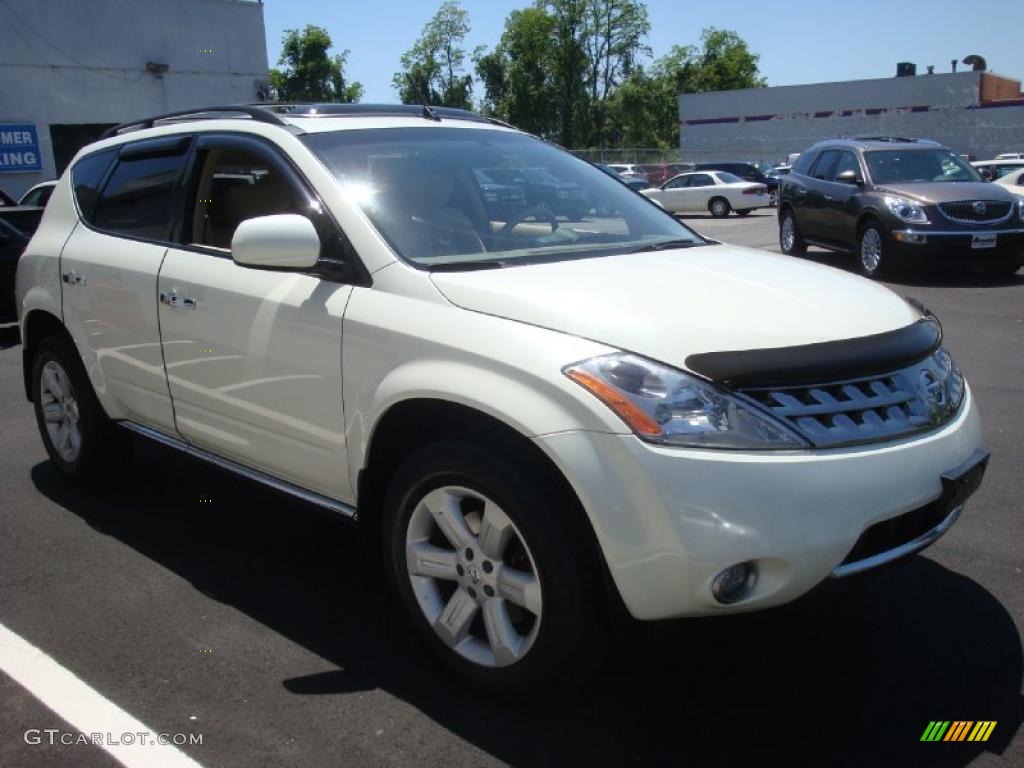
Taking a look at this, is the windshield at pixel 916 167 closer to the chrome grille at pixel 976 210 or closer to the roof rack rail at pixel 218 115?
Answer: the chrome grille at pixel 976 210

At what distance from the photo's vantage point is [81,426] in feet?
16.5

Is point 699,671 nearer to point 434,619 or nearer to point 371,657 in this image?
point 434,619

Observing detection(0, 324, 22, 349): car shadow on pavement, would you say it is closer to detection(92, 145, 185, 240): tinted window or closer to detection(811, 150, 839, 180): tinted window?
detection(92, 145, 185, 240): tinted window

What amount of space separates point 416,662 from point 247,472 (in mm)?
1088

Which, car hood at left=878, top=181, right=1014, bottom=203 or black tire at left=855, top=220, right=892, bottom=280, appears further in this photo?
black tire at left=855, top=220, right=892, bottom=280

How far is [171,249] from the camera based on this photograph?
14.0ft

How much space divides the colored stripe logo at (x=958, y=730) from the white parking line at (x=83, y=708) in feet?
6.85

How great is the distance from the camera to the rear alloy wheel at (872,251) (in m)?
12.6

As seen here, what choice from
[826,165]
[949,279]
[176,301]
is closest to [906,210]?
[949,279]

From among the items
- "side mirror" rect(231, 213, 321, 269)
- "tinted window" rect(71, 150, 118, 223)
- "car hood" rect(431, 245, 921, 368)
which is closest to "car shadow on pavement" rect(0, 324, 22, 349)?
"tinted window" rect(71, 150, 118, 223)

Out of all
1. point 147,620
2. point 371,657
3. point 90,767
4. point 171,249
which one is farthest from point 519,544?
point 171,249

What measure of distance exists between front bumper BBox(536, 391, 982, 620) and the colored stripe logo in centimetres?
64

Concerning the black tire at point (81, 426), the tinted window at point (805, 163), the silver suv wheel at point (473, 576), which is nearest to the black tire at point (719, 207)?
the tinted window at point (805, 163)

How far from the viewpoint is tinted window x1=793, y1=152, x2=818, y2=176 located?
587 inches
